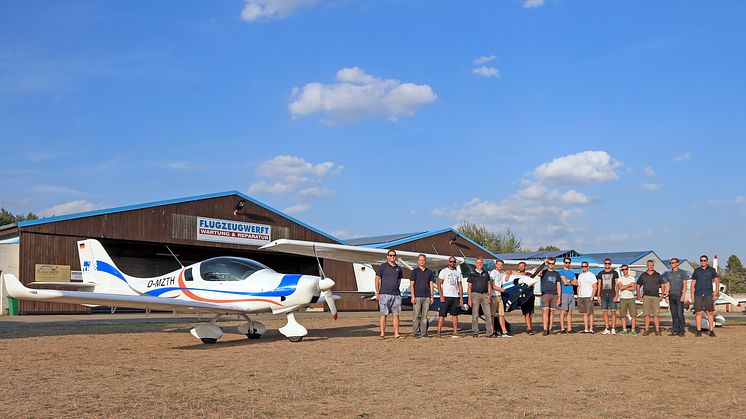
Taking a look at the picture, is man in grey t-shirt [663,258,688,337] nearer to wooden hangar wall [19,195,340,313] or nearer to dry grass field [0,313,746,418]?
dry grass field [0,313,746,418]

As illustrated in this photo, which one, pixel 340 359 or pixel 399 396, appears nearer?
pixel 399 396

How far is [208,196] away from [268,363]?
21997mm

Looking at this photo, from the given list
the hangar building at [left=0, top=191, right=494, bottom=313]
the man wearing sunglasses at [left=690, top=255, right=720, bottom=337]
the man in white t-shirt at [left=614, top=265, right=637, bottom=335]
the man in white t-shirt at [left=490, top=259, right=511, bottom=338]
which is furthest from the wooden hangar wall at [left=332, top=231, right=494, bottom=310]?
the man wearing sunglasses at [left=690, top=255, right=720, bottom=337]

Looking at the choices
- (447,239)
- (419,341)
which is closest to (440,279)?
(419,341)

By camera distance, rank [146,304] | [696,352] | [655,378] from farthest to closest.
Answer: [146,304] < [696,352] < [655,378]

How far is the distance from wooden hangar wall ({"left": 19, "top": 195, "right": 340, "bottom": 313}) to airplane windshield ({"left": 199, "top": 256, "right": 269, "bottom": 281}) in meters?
15.3

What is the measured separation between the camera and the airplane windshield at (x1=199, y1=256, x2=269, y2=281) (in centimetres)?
1248

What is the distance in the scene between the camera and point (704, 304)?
1373 centimetres

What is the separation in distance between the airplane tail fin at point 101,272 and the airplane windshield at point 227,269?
115 inches

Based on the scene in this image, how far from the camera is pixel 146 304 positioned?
36.8 ft

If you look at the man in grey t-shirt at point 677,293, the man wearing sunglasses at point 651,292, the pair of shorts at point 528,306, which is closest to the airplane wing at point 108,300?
the pair of shorts at point 528,306

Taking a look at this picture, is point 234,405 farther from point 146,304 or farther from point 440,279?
point 440,279

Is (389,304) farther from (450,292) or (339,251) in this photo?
(339,251)

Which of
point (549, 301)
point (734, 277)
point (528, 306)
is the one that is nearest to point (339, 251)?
point (528, 306)
